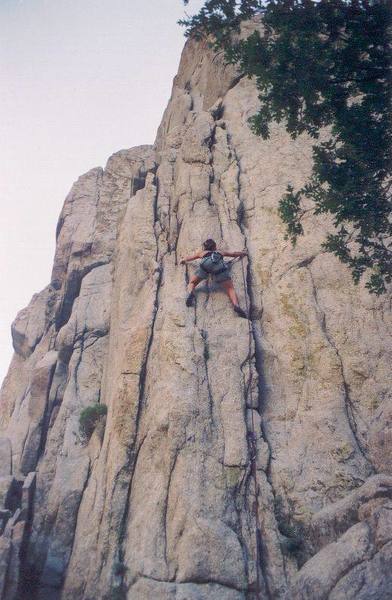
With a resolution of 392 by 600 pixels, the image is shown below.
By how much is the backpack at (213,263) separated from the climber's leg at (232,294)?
0.52 meters

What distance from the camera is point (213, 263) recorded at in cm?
1639

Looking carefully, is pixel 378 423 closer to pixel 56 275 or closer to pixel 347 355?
pixel 347 355

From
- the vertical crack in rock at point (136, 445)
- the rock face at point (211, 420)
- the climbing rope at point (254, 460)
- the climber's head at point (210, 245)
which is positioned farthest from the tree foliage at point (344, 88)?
the vertical crack in rock at point (136, 445)

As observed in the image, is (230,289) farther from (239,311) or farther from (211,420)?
(211,420)

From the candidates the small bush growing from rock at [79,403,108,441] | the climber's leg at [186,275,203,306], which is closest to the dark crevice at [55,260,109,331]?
the small bush growing from rock at [79,403,108,441]

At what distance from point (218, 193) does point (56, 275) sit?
13.3 meters

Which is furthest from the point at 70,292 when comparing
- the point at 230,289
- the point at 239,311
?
the point at 239,311

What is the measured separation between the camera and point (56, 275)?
92.6 ft

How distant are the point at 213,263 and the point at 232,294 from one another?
4.53 feet

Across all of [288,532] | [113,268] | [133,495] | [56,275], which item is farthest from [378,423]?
[56,275]

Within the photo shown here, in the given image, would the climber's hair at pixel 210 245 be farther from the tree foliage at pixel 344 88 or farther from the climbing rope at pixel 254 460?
the tree foliage at pixel 344 88

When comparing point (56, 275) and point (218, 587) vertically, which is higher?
point (56, 275)

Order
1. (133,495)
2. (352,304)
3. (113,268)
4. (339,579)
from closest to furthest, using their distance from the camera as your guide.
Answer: (339,579) → (133,495) → (352,304) → (113,268)

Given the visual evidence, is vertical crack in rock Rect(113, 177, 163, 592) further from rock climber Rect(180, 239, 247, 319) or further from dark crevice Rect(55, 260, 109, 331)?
dark crevice Rect(55, 260, 109, 331)
